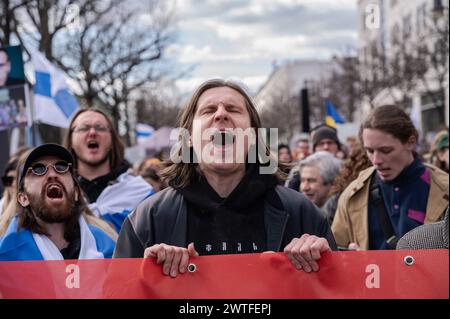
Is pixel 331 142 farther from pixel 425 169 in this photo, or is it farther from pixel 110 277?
pixel 110 277

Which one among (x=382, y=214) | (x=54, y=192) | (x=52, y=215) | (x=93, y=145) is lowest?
(x=382, y=214)

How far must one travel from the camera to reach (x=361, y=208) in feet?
13.8

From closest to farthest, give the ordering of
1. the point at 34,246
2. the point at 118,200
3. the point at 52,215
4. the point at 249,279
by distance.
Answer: the point at 249,279
the point at 34,246
the point at 52,215
the point at 118,200

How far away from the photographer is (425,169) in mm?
4242

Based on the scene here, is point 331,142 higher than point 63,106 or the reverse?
the reverse

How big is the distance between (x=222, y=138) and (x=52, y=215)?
1.15 meters

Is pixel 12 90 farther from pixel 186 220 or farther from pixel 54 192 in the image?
pixel 186 220

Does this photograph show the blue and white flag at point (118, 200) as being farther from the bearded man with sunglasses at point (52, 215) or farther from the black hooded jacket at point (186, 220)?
the black hooded jacket at point (186, 220)

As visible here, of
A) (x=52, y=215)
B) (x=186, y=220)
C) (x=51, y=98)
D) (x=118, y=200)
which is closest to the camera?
(x=186, y=220)

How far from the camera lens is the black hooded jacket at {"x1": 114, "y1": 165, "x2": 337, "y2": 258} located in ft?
8.76

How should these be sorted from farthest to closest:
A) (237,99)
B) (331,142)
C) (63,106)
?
(63,106) → (331,142) → (237,99)

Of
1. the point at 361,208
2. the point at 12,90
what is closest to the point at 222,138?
the point at 361,208
